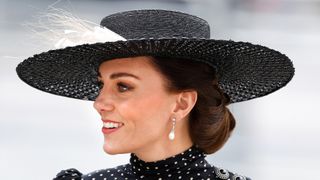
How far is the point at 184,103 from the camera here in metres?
1.44

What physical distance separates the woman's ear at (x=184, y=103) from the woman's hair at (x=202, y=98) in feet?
0.04

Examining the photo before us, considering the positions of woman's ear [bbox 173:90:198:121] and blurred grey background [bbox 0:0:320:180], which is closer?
woman's ear [bbox 173:90:198:121]

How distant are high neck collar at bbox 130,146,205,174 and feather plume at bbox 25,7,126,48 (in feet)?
1.02

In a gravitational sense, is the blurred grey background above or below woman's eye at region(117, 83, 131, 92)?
below

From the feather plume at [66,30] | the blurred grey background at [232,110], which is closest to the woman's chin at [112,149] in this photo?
the feather plume at [66,30]

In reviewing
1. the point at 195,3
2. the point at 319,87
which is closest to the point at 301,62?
the point at 319,87

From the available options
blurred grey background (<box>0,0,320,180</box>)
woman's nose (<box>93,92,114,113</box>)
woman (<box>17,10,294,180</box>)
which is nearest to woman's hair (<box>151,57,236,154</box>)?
woman (<box>17,10,294,180</box>)

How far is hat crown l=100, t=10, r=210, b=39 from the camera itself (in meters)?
1.34

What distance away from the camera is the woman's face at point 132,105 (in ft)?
4.48

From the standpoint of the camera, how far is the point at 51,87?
158 cm

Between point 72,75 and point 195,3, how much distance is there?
0.85m

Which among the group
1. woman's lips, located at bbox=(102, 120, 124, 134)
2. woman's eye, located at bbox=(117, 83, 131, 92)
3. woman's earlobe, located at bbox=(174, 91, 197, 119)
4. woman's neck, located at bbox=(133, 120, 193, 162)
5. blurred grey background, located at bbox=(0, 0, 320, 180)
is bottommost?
blurred grey background, located at bbox=(0, 0, 320, 180)

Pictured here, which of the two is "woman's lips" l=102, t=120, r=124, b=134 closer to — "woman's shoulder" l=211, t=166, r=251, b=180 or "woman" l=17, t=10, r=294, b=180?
"woman" l=17, t=10, r=294, b=180

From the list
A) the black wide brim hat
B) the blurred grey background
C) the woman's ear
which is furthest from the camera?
the blurred grey background
